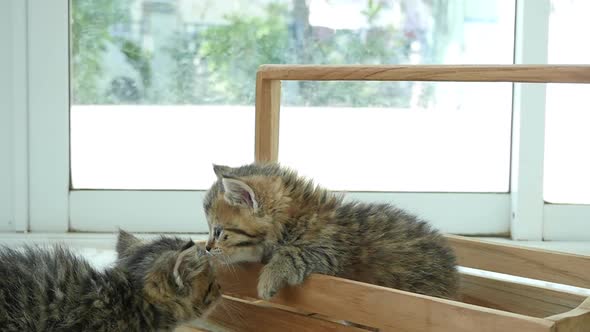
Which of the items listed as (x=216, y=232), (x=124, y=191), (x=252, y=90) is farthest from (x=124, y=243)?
(x=252, y=90)

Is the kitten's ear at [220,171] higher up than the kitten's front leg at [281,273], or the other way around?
the kitten's ear at [220,171]

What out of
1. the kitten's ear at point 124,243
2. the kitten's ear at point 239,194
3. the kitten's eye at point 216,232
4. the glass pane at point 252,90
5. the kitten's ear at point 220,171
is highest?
the glass pane at point 252,90

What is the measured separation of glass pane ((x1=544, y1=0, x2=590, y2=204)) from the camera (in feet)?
7.65

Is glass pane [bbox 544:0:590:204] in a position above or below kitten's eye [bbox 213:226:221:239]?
above

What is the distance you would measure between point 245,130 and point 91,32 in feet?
1.67

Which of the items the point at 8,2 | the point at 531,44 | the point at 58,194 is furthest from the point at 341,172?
the point at 8,2

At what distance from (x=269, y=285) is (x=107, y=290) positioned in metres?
0.26

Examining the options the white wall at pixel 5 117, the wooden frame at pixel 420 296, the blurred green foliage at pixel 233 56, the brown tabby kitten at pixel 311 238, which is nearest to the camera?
the wooden frame at pixel 420 296

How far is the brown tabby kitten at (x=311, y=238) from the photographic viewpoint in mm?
1421

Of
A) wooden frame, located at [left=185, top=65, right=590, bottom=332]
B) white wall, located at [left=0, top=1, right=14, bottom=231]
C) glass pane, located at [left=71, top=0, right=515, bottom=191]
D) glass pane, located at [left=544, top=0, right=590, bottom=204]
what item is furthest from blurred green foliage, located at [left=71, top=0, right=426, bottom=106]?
wooden frame, located at [left=185, top=65, right=590, bottom=332]

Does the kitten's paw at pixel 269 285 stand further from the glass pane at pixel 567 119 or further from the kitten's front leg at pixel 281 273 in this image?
the glass pane at pixel 567 119

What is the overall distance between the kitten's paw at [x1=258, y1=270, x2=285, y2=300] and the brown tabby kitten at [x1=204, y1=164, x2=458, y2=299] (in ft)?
0.03

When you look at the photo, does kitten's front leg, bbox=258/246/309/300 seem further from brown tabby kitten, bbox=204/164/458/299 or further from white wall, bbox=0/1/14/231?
white wall, bbox=0/1/14/231

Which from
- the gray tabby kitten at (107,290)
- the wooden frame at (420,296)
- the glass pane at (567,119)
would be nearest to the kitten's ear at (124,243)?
the gray tabby kitten at (107,290)
